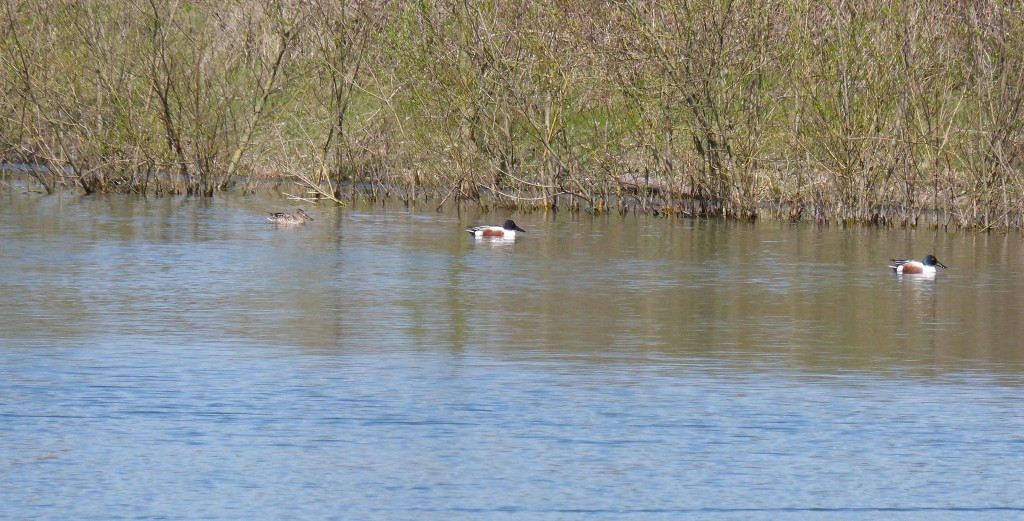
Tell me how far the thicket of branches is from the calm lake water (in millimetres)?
4658

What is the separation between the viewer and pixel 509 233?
20797 millimetres

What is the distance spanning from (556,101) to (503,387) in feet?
51.7

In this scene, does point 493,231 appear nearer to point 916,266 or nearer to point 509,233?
point 509,233

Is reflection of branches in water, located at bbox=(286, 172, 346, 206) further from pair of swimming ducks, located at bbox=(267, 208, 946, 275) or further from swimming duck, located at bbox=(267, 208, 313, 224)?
swimming duck, located at bbox=(267, 208, 313, 224)

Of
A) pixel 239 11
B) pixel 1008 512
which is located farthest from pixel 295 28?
pixel 1008 512

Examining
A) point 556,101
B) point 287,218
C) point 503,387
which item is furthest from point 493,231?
point 503,387

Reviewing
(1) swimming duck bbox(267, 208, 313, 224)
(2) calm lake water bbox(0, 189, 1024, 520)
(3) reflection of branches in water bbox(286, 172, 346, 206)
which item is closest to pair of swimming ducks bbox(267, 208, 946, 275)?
(1) swimming duck bbox(267, 208, 313, 224)

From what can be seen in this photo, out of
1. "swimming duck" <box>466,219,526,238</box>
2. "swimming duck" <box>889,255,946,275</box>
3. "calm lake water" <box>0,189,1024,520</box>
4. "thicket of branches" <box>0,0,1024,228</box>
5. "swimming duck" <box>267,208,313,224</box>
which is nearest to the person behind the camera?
"calm lake water" <box>0,189,1024,520</box>

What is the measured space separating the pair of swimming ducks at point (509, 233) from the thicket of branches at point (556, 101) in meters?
3.55

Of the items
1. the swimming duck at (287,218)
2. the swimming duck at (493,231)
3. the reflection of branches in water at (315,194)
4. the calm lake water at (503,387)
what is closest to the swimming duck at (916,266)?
the calm lake water at (503,387)

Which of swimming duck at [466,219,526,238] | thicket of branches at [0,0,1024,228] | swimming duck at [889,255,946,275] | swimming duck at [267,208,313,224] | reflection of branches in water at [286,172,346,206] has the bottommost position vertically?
swimming duck at [889,255,946,275]

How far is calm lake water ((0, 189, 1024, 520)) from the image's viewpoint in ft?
24.2

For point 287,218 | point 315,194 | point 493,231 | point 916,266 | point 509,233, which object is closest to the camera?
point 916,266

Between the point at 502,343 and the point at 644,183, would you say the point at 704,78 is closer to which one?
the point at 644,183
